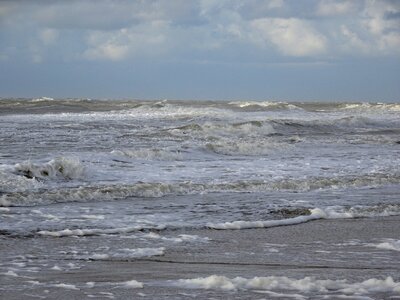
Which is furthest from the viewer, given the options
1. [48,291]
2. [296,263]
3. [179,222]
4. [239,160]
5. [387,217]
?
[239,160]

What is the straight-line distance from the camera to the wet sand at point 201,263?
4.27 m

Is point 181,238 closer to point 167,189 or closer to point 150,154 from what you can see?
point 167,189

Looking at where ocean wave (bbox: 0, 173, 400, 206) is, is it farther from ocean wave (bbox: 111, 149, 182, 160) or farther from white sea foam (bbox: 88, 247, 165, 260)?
ocean wave (bbox: 111, 149, 182, 160)

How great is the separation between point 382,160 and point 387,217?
7286 mm

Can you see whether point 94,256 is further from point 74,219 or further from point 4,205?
point 4,205

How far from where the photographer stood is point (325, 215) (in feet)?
25.1

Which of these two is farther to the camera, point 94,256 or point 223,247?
point 223,247

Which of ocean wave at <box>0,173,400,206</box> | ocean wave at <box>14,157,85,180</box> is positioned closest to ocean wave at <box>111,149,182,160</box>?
ocean wave at <box>14,157,85,180</box>

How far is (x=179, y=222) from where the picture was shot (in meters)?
7.10

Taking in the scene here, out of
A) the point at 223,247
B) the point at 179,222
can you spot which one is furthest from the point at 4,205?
the point at 223,247

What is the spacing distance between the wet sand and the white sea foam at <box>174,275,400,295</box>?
8cm

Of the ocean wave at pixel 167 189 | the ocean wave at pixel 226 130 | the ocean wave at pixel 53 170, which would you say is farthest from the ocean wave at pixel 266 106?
the ocean wave at pixel 53 170

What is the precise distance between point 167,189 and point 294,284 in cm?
525

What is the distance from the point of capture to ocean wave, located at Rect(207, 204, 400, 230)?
694 cm
